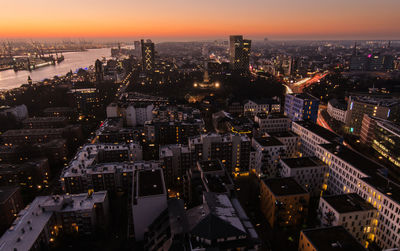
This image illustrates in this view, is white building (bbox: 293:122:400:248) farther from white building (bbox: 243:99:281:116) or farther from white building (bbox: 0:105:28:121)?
white building (bbox: 0:105:28:121)

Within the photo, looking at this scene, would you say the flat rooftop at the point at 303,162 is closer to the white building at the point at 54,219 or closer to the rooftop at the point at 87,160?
the rooftop at the point at 87,160

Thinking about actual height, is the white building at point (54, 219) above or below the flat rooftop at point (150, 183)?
below

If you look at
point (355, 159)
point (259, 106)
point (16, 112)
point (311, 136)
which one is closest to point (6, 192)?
point (16, 112)

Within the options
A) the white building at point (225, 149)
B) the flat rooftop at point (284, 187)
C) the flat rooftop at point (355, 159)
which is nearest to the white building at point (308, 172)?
the flat rooftop at point (284, 187)

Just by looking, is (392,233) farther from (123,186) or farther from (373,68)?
(373,68)

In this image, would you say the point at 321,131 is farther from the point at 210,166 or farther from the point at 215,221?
the point at 215,221

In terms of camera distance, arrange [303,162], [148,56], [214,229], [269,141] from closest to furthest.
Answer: [214,229]
[303,162]
[269,141]
[148,56]

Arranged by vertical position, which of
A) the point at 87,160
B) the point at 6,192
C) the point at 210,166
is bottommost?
the point at 6,192

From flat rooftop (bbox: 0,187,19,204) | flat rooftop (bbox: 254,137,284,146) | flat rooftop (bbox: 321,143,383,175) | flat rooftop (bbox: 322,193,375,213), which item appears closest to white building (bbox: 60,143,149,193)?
flat rooftop (bbox: 0,187,19,204)
